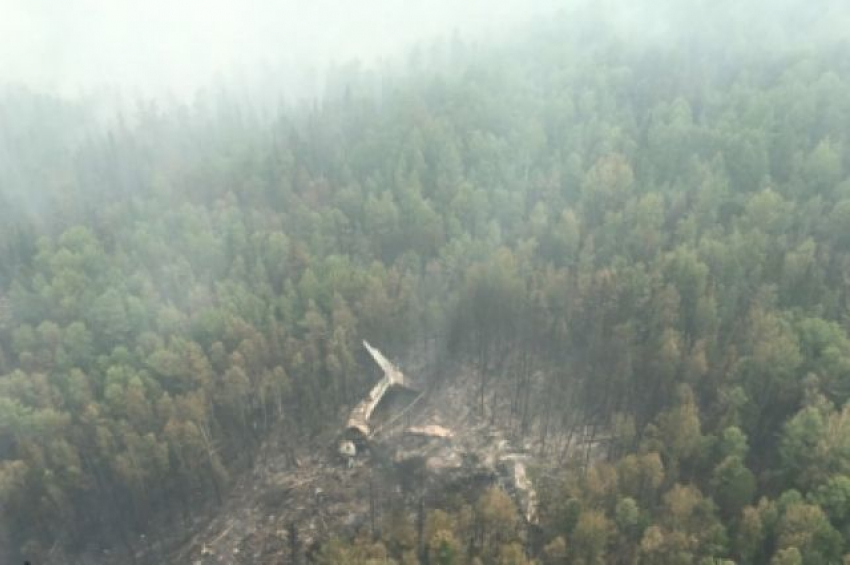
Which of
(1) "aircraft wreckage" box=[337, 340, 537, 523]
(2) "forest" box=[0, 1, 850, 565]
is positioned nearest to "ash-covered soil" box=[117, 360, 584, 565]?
(1) "aircraft wreckage" box=[337, 340, 537, 523]

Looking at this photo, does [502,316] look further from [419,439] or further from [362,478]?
[362,478]

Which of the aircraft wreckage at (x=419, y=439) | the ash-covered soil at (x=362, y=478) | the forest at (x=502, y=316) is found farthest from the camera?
the aircraft wreckage at (x=419, y=439)

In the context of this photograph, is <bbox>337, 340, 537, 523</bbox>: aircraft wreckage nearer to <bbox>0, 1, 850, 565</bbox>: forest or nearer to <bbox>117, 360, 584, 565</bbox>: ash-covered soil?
<bbox>117, 360, 584, 565</bbox>: ash-covered soil

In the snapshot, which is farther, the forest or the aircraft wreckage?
the aircraft wreckage

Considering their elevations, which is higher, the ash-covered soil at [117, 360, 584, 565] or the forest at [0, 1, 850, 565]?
the forest at [0, 1, 850, 565]

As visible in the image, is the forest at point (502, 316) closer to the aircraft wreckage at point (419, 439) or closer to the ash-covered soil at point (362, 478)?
the ash-covered soil at point (362, 478)

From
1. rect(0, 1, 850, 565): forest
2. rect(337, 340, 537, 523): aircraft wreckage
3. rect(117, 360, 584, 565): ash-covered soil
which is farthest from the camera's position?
rect(337, 340, 537, 523): aircraft wreckage

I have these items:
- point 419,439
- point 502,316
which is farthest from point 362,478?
point 502,316

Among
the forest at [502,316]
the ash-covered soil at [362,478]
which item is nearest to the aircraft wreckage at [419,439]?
the ash-covered soil at [362,478]
